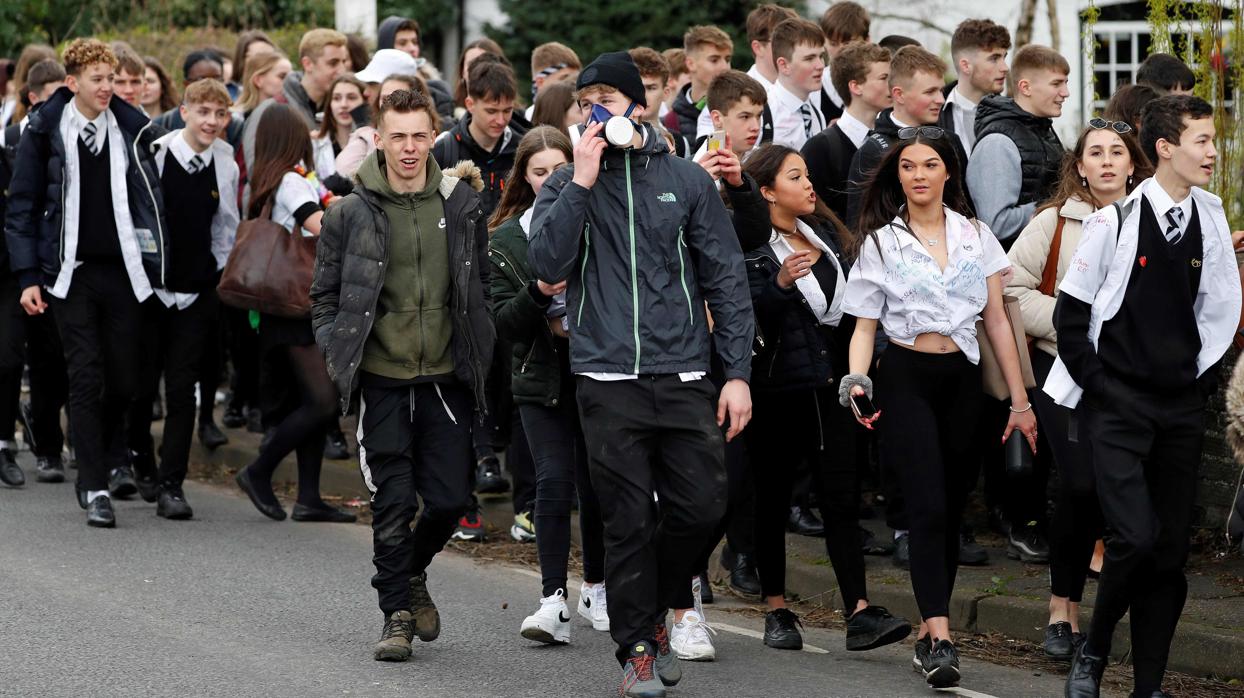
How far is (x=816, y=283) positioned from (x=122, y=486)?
Result: 4.90m

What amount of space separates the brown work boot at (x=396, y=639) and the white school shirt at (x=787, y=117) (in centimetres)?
408

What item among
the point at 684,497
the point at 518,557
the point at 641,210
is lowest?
the point at 518,557

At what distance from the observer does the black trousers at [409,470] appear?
6.79 m

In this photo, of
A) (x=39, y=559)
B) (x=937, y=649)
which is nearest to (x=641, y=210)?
(x=937, y=649)

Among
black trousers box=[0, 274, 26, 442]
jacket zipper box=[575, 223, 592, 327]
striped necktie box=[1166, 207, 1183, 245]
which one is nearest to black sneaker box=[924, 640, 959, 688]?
striped necktie box=[1166, 207, 1183, 245]

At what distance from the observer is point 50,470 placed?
35.5 feet

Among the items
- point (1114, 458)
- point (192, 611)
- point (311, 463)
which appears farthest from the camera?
point (311, 463)

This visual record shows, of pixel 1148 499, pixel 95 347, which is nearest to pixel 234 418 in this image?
pixel 95 347

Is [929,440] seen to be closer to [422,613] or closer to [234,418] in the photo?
[422,613]

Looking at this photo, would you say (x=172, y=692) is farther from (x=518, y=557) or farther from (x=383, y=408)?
(x=518, y=557)

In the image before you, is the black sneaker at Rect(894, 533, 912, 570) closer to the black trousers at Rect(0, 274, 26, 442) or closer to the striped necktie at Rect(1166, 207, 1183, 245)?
the striped necktie at Rect(1166, 207, 1183, 245)

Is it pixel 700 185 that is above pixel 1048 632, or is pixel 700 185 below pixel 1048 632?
above

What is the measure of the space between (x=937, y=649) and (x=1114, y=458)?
3.18 feet

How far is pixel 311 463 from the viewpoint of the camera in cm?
980
